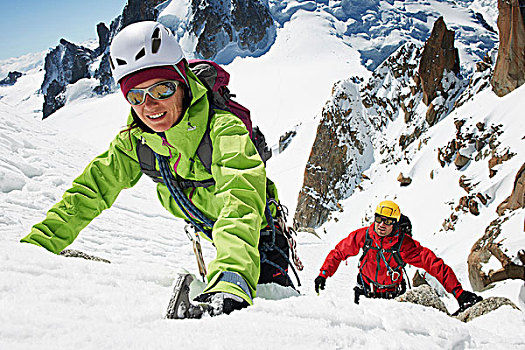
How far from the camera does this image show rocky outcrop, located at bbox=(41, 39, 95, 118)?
10188cm

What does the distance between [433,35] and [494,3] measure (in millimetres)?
106630

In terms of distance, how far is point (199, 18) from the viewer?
252ft

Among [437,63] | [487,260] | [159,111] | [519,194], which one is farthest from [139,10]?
[159,111]

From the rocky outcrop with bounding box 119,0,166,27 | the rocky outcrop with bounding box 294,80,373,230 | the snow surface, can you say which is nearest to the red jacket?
the snow surface

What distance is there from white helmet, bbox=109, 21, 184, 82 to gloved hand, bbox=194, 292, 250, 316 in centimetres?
154

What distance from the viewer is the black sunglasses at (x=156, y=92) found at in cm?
226

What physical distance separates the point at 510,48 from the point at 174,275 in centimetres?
2154

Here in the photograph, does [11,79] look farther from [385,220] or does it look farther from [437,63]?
[385,220]

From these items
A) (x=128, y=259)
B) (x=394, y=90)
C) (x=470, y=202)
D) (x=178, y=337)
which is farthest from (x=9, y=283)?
(x=394, y=90)

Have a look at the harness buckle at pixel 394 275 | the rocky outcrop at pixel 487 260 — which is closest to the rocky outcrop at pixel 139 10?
the rocky outcrop at pixel 487 260

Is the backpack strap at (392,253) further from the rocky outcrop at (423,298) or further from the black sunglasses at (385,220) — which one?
the rocky outcrop at (423,298)

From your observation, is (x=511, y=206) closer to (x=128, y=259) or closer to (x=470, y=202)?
(x=470, y=202)

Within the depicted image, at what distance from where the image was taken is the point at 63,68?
A: 354 ft

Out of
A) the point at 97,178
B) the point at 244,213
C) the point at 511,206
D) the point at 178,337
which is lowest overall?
the point at 178,337
